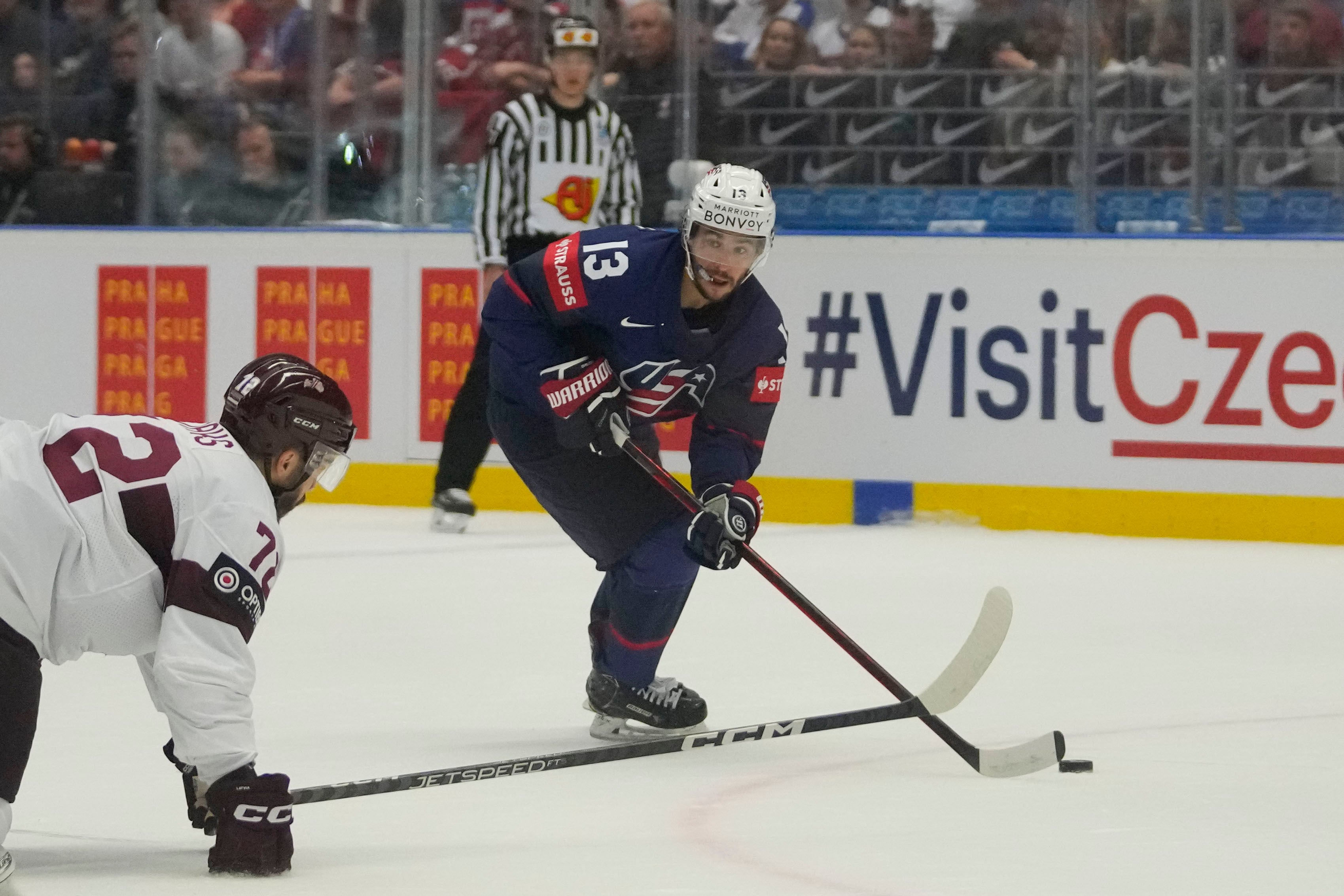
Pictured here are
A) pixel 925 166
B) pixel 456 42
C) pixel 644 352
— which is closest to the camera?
pixel 644 352

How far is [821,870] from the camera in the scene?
2.78m

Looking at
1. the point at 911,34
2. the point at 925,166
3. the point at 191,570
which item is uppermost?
the point at 911,34

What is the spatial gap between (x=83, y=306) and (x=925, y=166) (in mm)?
3097

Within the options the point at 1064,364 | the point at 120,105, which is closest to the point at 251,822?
the point at 1064,364

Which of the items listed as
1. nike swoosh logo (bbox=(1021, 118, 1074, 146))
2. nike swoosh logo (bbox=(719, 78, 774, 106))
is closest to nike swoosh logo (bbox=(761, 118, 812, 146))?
nike swoosh logo (bbox=(719, 78, 774, 106))

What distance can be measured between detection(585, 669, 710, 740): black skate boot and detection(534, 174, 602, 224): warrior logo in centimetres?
316

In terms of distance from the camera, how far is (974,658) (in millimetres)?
3680

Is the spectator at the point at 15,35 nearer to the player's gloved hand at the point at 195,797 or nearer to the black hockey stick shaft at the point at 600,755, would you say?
the black hockey stick shaft at the point at 600,755

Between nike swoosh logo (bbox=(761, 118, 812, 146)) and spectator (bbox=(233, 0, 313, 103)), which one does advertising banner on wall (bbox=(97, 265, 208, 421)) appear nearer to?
spectator (bbox=(233, 0, 313, 103))

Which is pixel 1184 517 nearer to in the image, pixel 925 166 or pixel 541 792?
pixel 925 166

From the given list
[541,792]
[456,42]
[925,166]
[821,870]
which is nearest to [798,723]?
[541,792]

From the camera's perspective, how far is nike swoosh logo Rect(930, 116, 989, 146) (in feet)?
23.6

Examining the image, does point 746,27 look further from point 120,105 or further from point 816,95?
point 120,105

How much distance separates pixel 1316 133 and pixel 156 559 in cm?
512
